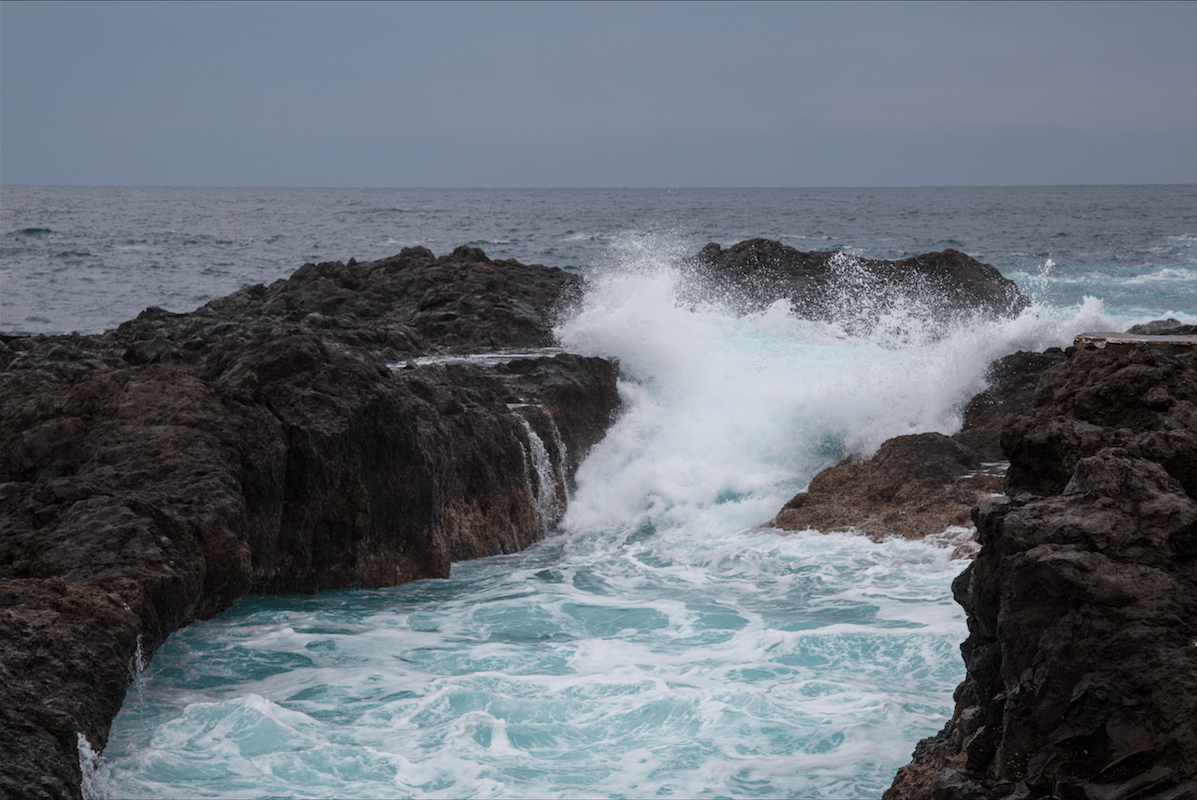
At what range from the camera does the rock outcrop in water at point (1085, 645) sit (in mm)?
2721

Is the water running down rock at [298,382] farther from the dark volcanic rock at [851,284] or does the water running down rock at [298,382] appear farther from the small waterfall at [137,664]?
the dark volcanic rock at [851,284]

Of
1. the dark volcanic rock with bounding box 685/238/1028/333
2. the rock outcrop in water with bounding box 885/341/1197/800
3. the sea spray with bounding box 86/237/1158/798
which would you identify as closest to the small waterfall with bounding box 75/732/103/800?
the sea spray with bounding box 86/237/1158/798

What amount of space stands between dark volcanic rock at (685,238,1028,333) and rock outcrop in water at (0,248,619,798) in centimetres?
508

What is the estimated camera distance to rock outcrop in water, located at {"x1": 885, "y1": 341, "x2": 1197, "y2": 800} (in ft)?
8.93

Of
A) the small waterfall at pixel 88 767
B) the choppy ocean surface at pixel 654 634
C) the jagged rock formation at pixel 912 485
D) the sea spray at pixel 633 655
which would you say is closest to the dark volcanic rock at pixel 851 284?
the choppy ocean surface at pixel 654 634

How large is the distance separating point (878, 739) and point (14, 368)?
7399 mm

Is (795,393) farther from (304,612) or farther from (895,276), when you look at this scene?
(895,276)

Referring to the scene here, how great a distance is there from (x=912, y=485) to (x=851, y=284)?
27.9 ft

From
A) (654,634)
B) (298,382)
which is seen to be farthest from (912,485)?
(298,382)

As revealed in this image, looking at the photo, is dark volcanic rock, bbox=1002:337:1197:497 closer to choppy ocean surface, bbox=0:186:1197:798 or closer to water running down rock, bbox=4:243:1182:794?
choppy ocean surface, bbox=0:186:1197:798

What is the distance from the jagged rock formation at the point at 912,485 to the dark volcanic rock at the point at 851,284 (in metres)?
5.48

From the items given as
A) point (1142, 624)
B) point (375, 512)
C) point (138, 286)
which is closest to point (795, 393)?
point (375, 512)

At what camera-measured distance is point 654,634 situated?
6.61 meters

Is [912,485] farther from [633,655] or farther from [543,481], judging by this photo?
[633,655]
